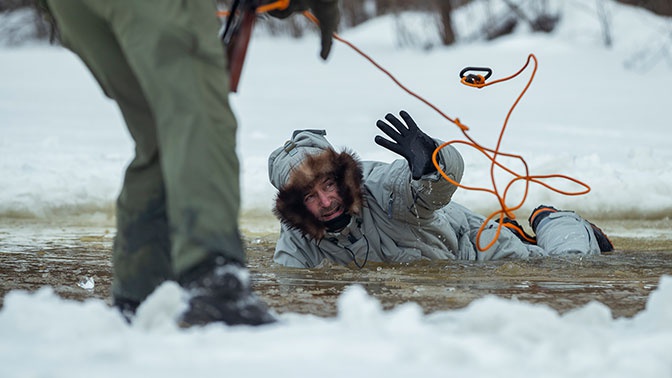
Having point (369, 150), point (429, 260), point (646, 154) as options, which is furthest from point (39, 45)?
point (429, 260)

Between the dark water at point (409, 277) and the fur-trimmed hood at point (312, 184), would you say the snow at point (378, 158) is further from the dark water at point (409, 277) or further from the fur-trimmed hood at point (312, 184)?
the fur-trimmed hood at point (312, 184)

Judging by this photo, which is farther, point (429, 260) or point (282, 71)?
point (282, 71)

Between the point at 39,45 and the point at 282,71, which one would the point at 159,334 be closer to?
the point at 282,71

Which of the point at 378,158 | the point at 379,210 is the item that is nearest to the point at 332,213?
the point at 379,210

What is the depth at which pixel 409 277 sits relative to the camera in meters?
4.21

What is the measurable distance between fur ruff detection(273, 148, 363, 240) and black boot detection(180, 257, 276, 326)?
2.38 meters

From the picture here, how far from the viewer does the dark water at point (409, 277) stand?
3.52 m

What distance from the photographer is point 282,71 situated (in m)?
15.6

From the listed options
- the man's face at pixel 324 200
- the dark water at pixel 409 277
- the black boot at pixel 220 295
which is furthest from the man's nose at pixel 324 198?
the black boot at pixel 220 295

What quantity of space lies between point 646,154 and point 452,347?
230 inches

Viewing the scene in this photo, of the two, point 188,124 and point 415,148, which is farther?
point 415,148

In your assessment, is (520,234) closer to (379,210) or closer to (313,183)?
(379,210)

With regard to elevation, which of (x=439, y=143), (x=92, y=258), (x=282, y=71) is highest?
(x=282, y=71)

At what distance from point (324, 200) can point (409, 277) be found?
25.2 inches
